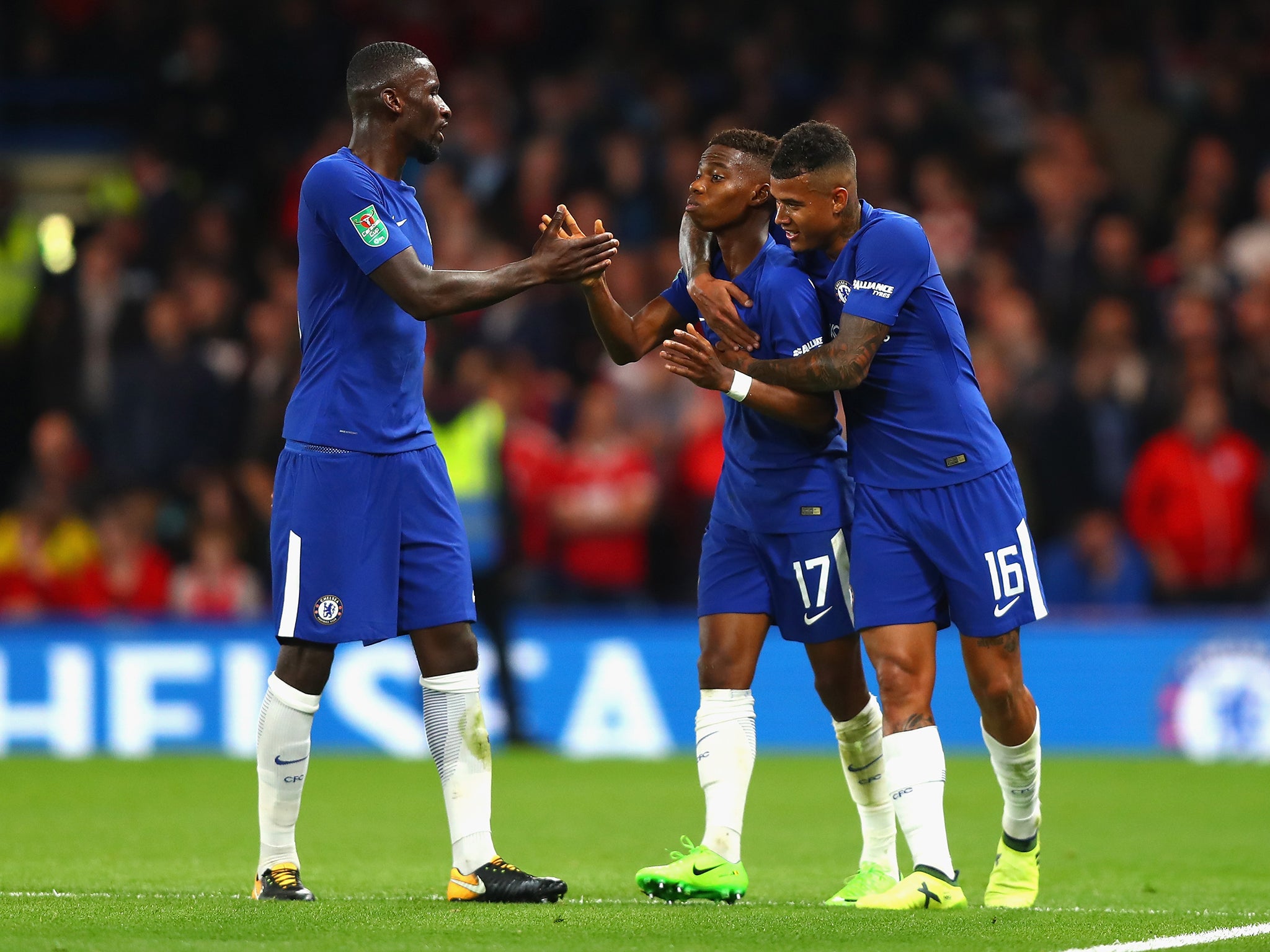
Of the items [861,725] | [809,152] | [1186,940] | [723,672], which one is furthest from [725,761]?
[809,152]

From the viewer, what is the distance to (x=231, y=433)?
13.4 m

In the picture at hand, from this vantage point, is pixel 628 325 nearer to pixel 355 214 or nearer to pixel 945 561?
pixel 355 214

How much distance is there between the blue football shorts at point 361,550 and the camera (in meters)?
5.59

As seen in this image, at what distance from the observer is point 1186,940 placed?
16.2ft

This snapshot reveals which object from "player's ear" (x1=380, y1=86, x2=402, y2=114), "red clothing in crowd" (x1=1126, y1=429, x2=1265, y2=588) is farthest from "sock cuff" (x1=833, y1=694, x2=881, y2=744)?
"red clothing in crowd" (x1=1126, y1=429, x2=1265, y2=588)

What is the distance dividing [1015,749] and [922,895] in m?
0.59

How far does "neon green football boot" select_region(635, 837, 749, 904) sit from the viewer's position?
18.9ft

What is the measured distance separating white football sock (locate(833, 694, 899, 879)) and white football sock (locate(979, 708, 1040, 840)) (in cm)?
38

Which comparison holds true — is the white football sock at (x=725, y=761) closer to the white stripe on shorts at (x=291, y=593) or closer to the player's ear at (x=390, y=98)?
the white stripe on shorts at (x=291, y=593)

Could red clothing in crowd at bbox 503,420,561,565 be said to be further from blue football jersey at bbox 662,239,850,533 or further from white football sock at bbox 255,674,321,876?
white football sock at bbox 255,674,321,876

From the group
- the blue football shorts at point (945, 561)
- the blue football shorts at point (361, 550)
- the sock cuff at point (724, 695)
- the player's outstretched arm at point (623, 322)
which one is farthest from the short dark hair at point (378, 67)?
the sock cuff at point (724, 695)

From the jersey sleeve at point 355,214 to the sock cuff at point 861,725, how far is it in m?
2.09

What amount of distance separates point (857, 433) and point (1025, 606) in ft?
2.48

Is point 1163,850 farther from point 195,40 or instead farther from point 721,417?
point 195,40
